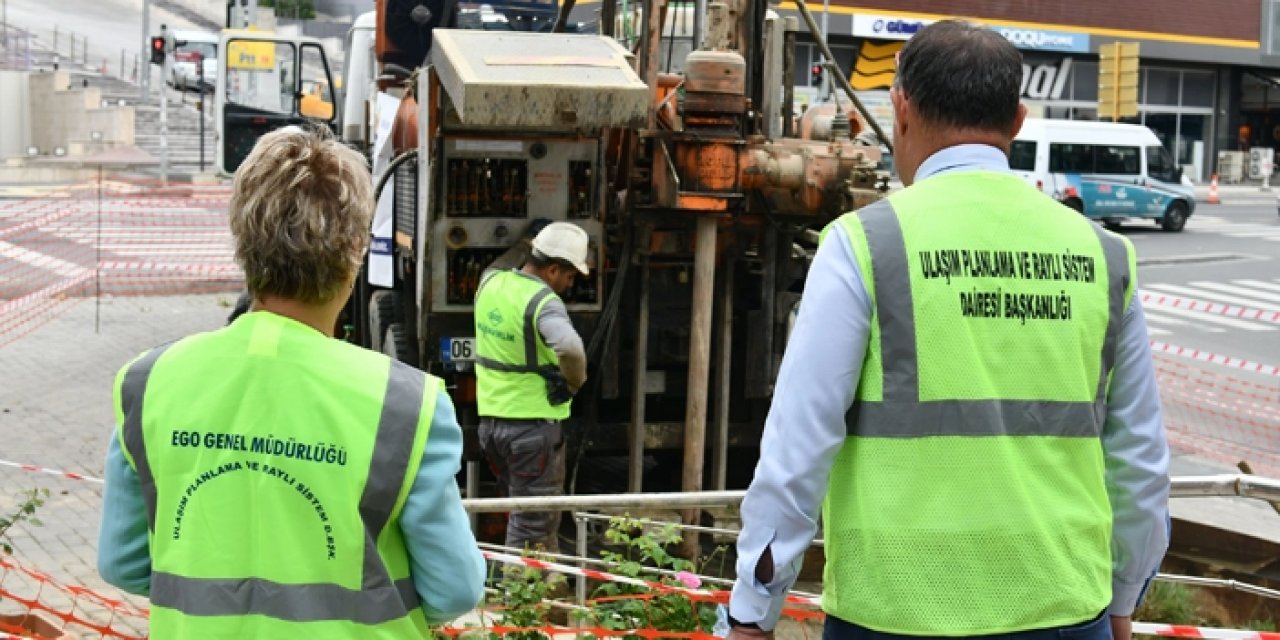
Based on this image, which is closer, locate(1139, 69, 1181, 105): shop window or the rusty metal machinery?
the rusty metal machinery

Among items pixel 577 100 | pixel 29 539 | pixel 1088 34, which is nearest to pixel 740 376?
pixel 577 100

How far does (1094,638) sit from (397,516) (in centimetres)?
127

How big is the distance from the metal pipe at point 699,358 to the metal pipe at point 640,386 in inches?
16.2

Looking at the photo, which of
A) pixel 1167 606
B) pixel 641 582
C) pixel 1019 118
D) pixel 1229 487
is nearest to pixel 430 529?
pixel 1019 118

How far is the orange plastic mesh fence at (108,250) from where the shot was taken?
1900 cm

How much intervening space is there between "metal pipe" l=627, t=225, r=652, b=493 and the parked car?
4132 centimetres

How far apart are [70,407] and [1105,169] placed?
24.9m

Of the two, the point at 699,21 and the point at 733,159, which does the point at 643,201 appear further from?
the point at 699,21

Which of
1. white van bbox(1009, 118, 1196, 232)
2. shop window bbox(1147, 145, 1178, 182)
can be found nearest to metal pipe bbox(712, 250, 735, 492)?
white van bbox(1009, 118, 1196, 232)

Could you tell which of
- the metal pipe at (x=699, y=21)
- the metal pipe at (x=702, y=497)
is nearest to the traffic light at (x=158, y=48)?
the metal pipe at (x=699, y=21)

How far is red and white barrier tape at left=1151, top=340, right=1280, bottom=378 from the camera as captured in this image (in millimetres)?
15844

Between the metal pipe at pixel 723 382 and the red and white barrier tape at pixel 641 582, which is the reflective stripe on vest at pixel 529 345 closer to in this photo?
the metal pipe at pixel 723 382

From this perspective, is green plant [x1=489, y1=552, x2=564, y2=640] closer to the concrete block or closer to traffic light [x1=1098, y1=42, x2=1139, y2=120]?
traffic light [x1=1098, y1=42, x2=1139, y2=120]

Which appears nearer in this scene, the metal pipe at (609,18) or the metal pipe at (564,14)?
the metal pipe at (564,14)
